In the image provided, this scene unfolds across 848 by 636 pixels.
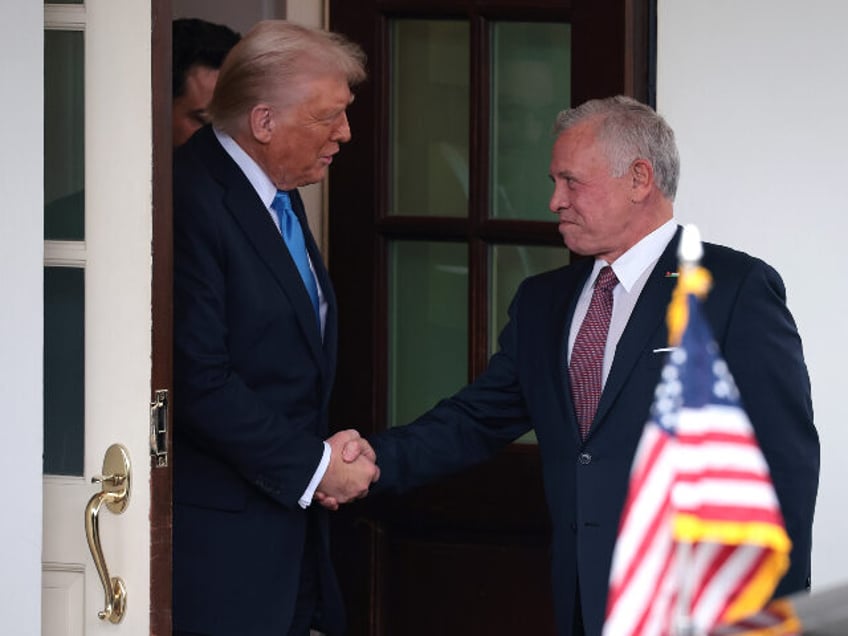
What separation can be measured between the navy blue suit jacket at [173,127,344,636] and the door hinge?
289 mm

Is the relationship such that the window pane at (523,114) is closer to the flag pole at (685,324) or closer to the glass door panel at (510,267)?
the glass door panel at (510,267)

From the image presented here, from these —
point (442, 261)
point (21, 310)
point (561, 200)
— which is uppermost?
point (561, 200)

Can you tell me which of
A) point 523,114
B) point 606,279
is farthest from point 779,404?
point 523,114

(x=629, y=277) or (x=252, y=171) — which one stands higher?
(x=252, y=171)

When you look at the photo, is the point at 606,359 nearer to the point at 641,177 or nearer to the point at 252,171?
the point at 641,177

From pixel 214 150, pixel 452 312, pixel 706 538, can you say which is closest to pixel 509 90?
pixel 452 312

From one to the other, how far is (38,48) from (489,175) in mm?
1490

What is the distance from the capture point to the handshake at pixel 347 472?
3393 millimetres

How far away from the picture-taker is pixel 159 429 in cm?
286

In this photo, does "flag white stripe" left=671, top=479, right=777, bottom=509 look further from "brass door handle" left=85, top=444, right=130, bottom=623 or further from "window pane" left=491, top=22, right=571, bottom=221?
"window pane" left=491, top=22, right=571, bottom=221

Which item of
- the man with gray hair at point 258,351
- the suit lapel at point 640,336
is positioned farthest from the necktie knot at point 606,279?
the man with gray hair at point 258,351

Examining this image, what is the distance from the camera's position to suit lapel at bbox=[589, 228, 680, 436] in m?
3.13

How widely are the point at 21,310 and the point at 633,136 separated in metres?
1.28

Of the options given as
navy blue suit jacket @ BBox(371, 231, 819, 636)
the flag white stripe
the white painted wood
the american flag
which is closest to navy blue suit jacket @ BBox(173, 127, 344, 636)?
the white painted wood
